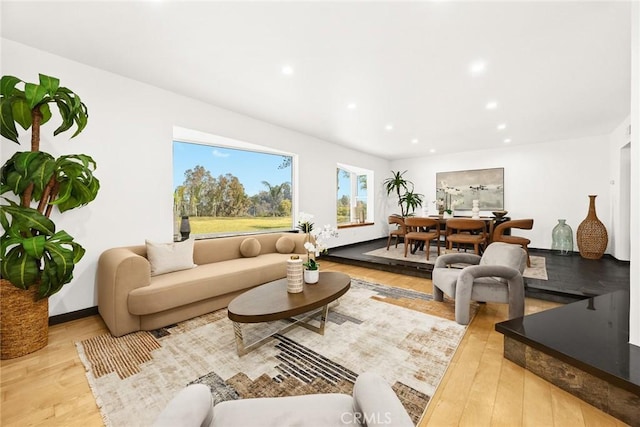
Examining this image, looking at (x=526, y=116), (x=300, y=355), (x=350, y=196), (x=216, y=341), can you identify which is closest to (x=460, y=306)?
(x=300, y=355)

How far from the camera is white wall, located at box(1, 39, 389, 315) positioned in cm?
260

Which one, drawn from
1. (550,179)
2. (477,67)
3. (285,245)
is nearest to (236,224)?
(285,245)

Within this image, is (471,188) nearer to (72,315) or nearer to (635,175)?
(635,175)

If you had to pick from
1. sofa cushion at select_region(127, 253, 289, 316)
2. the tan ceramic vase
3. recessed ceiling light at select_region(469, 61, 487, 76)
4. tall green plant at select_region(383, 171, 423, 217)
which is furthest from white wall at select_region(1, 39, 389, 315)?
the tan ceramic vase

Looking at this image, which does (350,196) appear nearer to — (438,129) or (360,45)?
(438,129)

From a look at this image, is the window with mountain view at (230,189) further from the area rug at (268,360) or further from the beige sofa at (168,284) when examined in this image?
the area rug at (268,360)

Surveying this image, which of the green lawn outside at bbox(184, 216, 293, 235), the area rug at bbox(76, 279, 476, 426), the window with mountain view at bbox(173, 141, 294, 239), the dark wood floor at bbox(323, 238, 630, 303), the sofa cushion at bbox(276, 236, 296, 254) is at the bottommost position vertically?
the area rug at bbox(76, 279, 476, 426)

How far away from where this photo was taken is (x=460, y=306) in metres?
2.55

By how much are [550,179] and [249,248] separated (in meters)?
6.89

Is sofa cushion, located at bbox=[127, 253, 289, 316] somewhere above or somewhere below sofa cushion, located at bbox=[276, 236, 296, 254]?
below

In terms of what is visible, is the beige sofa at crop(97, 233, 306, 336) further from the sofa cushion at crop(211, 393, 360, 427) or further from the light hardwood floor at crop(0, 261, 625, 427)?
the sofa cushion at crop(211, 393, 360, 427)

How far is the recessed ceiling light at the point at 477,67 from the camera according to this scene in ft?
8.88

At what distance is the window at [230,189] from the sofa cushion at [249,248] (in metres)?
0.73

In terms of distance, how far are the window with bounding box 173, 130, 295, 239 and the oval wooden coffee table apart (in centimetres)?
220
